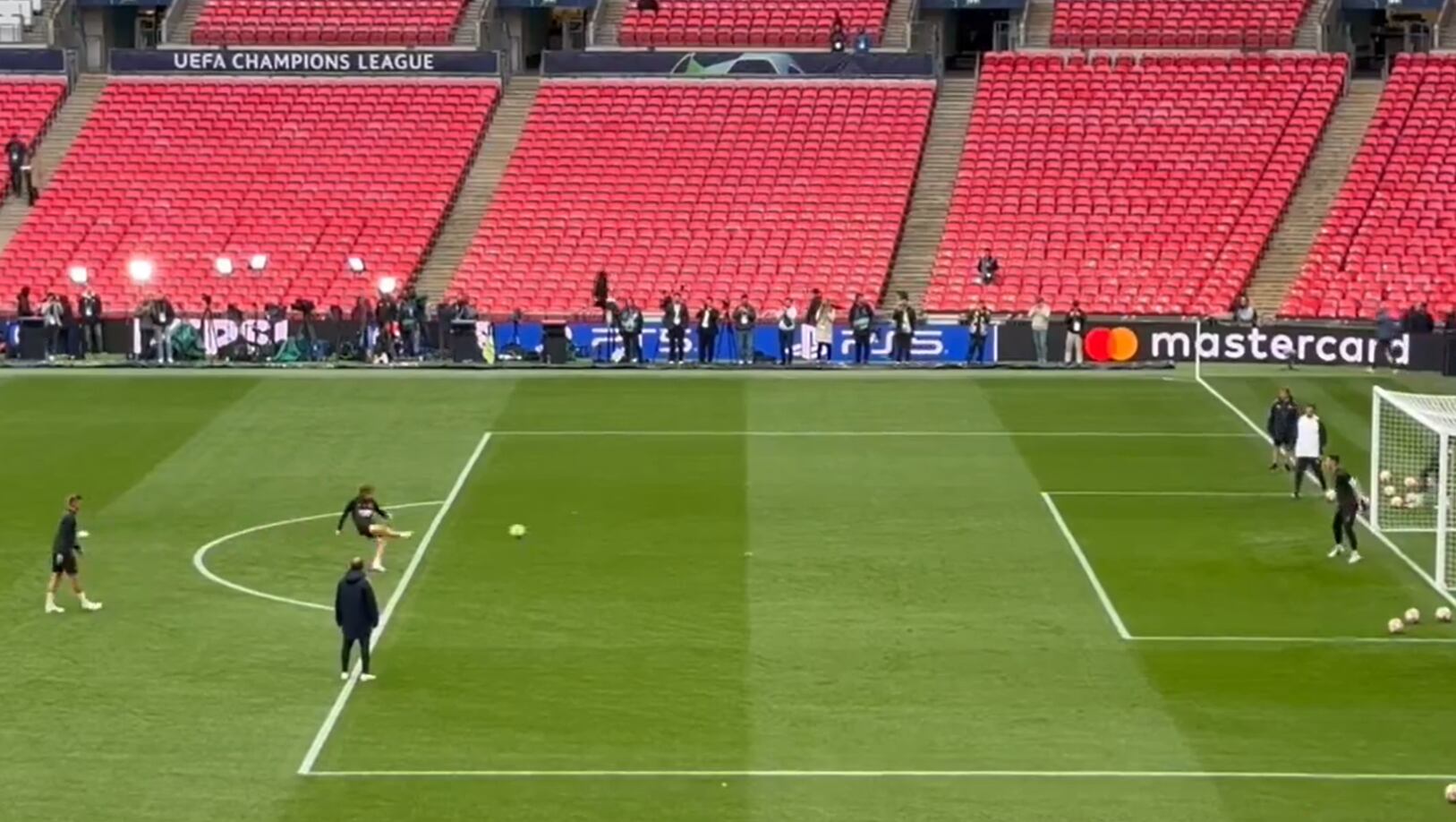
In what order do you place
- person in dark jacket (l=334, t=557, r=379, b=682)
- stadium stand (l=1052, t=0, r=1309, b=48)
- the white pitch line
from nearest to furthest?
1. person in dark jacket (l=334, t=557, r=379, b=682)
2. the white pitch line
3. stadium stand (l=1052, t=0, r=1309, b=48)

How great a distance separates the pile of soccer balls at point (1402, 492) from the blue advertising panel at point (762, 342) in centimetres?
1899

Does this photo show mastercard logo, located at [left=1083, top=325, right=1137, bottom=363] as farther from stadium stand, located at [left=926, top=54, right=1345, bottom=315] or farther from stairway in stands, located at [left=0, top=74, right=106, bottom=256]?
stairway in stands, located at [left=0, top=74, right=106, bottom=256]

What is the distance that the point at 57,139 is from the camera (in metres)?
72.4

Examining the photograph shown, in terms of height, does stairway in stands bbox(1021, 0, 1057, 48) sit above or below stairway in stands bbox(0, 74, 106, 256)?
above

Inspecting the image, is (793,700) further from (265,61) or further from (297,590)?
(265,61)

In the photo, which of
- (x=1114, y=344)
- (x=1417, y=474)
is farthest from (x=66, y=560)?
(x=1114, y=344)

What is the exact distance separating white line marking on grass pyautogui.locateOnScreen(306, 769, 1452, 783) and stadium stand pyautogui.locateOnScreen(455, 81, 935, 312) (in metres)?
37.0

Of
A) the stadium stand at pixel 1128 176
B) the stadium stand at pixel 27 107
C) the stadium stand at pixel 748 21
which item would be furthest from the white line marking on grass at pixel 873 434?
the stadium stand at pixel 27 107

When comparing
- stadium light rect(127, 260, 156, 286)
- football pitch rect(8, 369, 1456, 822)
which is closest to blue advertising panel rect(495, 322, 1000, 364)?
football pitch rect(8, 369, 1456, 822)

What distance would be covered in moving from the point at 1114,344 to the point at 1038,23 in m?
18.0

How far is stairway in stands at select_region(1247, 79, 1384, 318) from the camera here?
62.5 meters

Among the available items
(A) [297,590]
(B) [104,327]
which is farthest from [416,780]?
(B) [104,327]

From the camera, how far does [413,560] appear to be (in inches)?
1443

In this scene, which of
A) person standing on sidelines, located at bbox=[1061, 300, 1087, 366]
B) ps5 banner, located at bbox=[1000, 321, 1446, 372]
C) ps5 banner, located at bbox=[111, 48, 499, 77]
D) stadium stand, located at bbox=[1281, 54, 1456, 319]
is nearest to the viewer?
ps5 banner, located at bbox=[1000, 321, 1446, 372]
